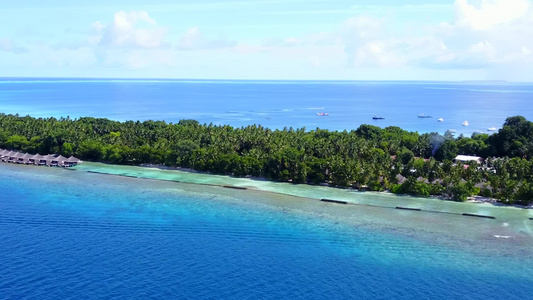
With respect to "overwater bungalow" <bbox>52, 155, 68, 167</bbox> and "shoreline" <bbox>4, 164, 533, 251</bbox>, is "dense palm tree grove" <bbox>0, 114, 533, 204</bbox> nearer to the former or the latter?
"overwater bungalow" <bbox>52, 155, 68, 167</bbox>

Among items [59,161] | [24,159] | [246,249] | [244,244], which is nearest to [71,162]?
[59,161]

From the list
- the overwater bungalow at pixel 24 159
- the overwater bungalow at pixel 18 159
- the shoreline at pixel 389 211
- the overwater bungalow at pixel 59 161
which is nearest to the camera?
the shoreline at pixel 389 211

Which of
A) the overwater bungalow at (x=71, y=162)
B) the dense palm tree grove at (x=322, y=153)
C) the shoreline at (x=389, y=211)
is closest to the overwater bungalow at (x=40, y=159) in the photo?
the overwater bungalow at (x=71, y=162)

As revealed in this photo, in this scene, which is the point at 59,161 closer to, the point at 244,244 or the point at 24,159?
the point at 24,159

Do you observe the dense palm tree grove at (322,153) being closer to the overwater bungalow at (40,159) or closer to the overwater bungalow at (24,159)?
the overwater bungalow at (40,159)

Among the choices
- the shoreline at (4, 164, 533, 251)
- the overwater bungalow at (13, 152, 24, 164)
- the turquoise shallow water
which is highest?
the overwater bungalow at (13, 152, 24, 164)

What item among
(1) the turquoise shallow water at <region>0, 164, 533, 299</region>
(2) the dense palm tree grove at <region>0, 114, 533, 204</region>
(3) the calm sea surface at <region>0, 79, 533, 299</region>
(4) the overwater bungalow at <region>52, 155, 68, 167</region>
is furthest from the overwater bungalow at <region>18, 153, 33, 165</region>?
(1) the turquoise shallow water at <region>0, 164, 533, 299</region>
